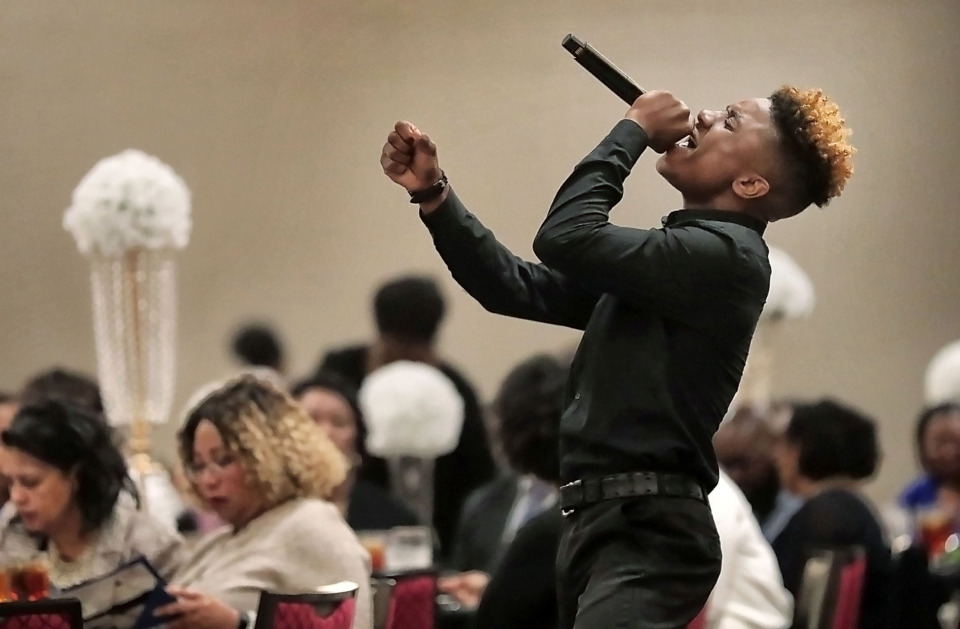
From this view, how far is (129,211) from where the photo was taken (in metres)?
3.73

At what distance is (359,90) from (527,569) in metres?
4.95

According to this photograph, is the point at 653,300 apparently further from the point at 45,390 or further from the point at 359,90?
the point at 359,90

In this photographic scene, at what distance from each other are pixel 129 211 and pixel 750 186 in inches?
80.4

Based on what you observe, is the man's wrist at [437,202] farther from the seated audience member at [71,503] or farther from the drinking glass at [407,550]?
the drinking glass at [407,550]

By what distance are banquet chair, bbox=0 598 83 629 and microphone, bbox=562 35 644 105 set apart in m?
1.05

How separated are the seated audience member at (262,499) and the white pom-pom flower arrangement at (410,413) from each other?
121 cm

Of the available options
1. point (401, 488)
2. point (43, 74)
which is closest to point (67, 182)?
point (43, 74)

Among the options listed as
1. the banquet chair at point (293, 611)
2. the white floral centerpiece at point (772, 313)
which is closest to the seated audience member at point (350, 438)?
the banquet chair at point (293, 611)

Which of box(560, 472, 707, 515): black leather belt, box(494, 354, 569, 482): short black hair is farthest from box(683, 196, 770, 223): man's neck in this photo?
box(494, 354, 569, 482): short black hair

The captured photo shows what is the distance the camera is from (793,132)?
2.07m

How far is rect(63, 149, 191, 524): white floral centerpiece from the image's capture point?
3729 millimetres

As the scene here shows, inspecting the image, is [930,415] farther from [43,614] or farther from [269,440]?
[43,614]

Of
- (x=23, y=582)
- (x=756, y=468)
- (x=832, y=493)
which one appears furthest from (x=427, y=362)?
(x=23, y=582)

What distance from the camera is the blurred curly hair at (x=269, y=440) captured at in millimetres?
2859
